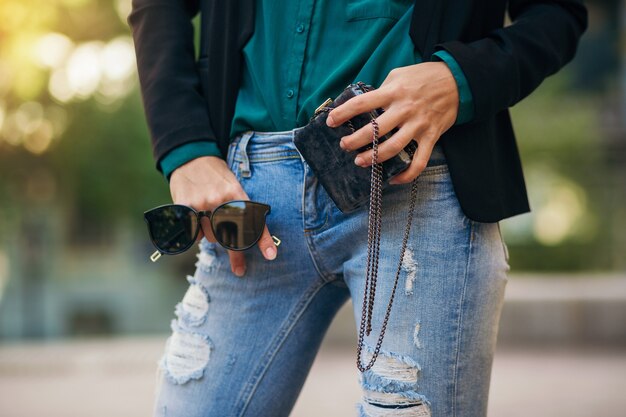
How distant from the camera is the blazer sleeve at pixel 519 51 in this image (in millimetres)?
1124

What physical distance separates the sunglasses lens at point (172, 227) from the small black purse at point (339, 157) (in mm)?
243

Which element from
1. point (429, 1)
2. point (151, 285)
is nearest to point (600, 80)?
point (151, 285)

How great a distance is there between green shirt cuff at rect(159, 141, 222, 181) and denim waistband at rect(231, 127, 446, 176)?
4 centimetres

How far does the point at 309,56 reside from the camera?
1242mm

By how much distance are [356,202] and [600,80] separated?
20692mm

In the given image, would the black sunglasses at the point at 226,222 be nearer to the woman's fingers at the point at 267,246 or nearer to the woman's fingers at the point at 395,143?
the woman's fingers at the point at 267,246

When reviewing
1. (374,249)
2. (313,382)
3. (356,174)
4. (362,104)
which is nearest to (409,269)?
(374,249)

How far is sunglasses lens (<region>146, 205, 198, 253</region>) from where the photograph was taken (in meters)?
1.23

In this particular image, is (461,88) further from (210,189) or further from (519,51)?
(210,189)

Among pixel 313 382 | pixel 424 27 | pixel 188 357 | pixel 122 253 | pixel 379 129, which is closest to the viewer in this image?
pixel 379 129

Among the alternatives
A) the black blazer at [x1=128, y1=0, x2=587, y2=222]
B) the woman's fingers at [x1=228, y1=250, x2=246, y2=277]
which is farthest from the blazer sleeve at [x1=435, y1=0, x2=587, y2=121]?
the woman's fingers at [x1=228, y1=250, x2=246, y2=277]

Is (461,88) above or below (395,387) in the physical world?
above

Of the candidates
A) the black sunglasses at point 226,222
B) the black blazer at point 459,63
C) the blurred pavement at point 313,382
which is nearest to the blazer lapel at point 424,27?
the black blazer at point 459,63

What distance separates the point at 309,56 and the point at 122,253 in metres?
15.6
